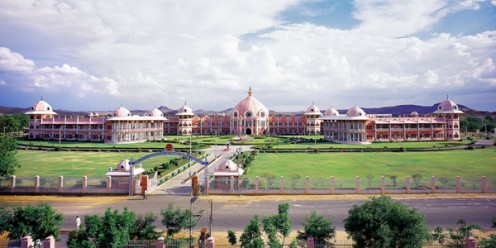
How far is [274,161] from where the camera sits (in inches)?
1777

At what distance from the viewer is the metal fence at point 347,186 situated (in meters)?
27.5

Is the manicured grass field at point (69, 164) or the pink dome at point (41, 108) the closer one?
the manicured grass field at point (69, 164)

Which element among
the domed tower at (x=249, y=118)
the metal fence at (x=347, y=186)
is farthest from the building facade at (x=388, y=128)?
the metal fence at (x=347, y=186)

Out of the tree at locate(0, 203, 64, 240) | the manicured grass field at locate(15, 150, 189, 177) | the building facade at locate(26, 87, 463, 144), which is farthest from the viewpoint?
the building facade at locate(26, 87, 463, 144)

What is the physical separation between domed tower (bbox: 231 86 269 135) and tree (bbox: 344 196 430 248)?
8631 centimetres

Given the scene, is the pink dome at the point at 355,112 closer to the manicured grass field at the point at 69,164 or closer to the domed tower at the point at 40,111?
the manicured grass field at the point at 69,164

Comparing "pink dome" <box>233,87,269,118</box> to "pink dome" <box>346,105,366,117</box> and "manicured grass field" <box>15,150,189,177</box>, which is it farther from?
"manicured grass field" <box>15,150,189,177</box>

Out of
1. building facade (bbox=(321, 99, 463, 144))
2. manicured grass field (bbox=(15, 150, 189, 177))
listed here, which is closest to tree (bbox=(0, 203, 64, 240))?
manicured grass field (bbox=(15, 150, 189, 177))

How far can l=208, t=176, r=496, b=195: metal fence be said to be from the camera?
27.5m

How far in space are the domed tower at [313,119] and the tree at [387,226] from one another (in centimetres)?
8986

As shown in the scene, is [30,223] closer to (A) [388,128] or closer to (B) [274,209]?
(B) [274,209]

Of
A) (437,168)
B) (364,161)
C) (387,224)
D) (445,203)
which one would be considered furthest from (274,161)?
(387,224)

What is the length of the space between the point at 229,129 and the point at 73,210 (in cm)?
8408

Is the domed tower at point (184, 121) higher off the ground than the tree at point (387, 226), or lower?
higher
